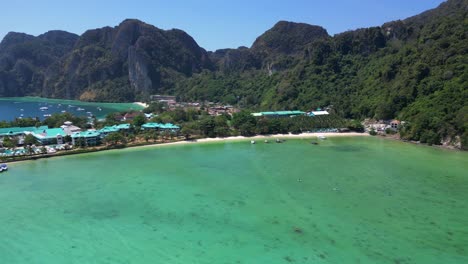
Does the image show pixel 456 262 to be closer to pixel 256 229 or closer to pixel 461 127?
pixel 256 229

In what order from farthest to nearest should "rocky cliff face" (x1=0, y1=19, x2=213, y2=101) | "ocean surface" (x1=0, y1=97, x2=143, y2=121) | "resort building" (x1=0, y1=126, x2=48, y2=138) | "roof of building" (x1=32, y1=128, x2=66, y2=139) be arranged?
"rocky cliff face" (x1=0, y1=19, x2=213, y2=101) → "ocean surface" (x1=0, y1=97, x2=143, y2=121) → "resort building" (x1=0, y1=126, x2=48, y2=138) → "roof of building" (x1=32, y1=128, x2=66, y2=139)

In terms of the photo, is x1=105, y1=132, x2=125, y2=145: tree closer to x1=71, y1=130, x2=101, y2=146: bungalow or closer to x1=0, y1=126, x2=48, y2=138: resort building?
x1=71, y1=130, x2=101, y2=146: bungalow

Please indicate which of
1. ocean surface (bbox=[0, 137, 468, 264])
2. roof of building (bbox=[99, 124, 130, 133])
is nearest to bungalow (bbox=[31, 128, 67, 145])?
roof of building (bbox=[99, 124, 130, 133])

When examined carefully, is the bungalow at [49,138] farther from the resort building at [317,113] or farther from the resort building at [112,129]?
the resort building at [317,113]

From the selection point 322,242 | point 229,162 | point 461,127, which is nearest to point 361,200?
point 322,242

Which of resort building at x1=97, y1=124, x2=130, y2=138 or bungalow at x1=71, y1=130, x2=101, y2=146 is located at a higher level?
resort building at x1=97, y1=124, x2=130, y2=138

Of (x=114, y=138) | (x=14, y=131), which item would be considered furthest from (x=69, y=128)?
(x=114, y=138)
